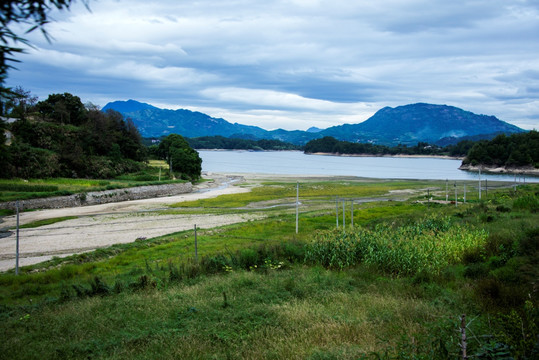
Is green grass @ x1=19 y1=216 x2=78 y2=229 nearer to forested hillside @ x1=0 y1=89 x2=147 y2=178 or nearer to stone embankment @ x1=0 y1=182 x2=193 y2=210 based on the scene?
stone embankment @ x1=0 y1=182 x2=193 y2=210

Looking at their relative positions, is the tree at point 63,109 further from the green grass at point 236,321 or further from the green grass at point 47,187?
the green grass at point 236,321

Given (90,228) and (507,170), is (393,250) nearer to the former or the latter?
(90,228)

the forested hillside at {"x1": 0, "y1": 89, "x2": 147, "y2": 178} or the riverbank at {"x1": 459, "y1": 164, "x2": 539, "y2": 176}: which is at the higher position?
the forested hillside at {"x1": 0, "y1": 89, "x2": 147, "y2": 178}

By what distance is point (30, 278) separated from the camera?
1698 centimetres

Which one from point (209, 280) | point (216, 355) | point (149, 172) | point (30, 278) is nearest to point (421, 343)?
point (216, 355)

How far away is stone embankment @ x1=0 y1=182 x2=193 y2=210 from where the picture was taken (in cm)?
4572

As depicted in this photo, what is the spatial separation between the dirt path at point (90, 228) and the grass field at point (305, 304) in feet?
26.5

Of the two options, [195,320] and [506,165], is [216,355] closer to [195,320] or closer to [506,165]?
[195,320]

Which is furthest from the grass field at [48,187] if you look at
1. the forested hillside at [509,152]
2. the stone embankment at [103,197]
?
the forested hillside at [509,152]

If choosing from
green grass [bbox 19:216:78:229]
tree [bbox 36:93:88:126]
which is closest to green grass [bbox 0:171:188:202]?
green grass [bbox 19:216:78:229]

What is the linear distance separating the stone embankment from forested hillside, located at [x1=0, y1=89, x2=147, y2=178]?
923cm

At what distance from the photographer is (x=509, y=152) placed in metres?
130

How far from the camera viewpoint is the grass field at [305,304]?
260 inches

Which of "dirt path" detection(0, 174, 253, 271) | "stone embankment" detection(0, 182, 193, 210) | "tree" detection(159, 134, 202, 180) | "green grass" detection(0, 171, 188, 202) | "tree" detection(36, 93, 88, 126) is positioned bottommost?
"dirt path" detection(0, 174, 253, 271)
